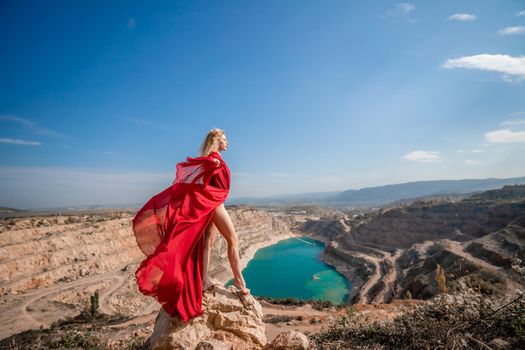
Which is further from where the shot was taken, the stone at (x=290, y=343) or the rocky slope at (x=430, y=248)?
the rocky slope at (x=430, y=248)

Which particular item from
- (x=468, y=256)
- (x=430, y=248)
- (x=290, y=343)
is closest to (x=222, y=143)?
(x=290, y=343)

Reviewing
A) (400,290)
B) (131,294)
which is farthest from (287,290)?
(131,294)

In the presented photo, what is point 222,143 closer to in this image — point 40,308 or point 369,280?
point 40,308

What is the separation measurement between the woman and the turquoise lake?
31.8 meters

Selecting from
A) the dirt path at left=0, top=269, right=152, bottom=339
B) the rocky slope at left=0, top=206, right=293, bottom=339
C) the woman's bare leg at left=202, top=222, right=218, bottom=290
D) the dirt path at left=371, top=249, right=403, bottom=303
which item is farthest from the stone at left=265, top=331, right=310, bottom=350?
the dirt path at left=371, top=249, right=403, bottom=303

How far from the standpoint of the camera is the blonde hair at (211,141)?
3.77 metres

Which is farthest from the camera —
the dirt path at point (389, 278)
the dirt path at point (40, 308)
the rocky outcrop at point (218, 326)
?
the dirt path at point (389, 278)

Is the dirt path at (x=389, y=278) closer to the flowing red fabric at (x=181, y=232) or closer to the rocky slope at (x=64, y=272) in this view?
the rocky slope at (x=64, y=272)

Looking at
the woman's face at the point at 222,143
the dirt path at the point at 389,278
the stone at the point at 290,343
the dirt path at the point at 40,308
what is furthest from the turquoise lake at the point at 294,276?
the woman's face at the point at 222,143

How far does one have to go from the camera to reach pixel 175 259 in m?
3.24

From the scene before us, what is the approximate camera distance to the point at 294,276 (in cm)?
4491

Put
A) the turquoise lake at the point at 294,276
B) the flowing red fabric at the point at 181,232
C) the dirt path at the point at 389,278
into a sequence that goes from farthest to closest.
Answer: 1. the turquoise lake at the point at 294,276
2. the dirt path at the point at 389,278
3. the flowing red fabric at the point at 181,232

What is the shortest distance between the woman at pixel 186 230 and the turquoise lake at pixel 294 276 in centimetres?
3181

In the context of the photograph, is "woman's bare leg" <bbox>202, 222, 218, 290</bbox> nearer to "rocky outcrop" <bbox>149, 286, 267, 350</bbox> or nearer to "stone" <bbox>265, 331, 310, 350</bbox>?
"rocky outcrop" <bbox>149, 286, 267, 350</bbox>
